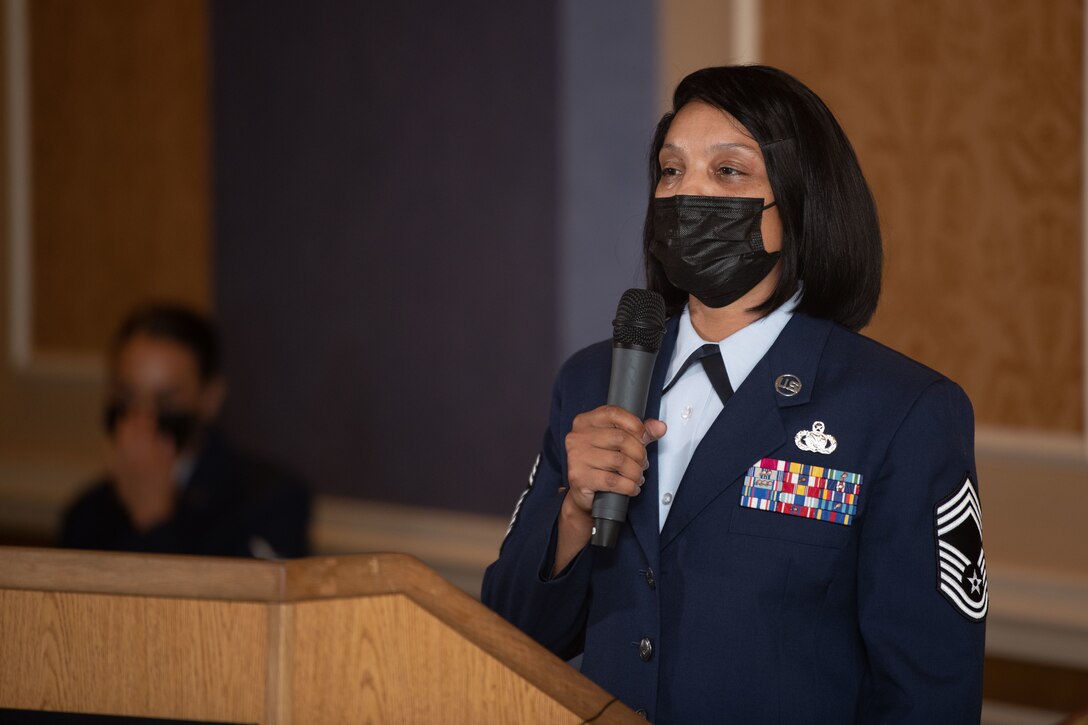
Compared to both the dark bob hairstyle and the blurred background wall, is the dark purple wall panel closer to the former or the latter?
the blurred background wall

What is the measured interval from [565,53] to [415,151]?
0.53m

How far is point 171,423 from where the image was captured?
11.4 ft

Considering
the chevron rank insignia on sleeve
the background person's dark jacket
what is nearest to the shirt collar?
the chevron rank insignia on sleeve

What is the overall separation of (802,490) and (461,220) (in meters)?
2.07

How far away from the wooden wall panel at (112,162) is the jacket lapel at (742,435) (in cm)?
300

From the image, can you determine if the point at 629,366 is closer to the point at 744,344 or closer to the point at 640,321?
the point at 640,321

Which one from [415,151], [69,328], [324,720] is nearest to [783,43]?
[415,151]

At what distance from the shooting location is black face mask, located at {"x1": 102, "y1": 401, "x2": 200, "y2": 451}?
11.3 ft

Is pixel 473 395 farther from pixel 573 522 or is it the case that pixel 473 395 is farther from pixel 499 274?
pixel 573 522

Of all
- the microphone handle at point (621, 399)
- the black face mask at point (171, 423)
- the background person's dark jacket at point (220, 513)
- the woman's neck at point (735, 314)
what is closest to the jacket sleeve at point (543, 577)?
the microphone handle at point (621, 399)

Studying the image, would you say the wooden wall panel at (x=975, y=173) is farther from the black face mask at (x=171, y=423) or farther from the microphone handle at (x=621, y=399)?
A: the black face mask at (x=171, y=423)

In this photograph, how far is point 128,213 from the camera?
4.57m

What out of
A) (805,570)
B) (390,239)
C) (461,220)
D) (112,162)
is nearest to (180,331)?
(390,239)

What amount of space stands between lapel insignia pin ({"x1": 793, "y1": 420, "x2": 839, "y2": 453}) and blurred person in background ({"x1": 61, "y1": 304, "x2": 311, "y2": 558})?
6.80 feet
